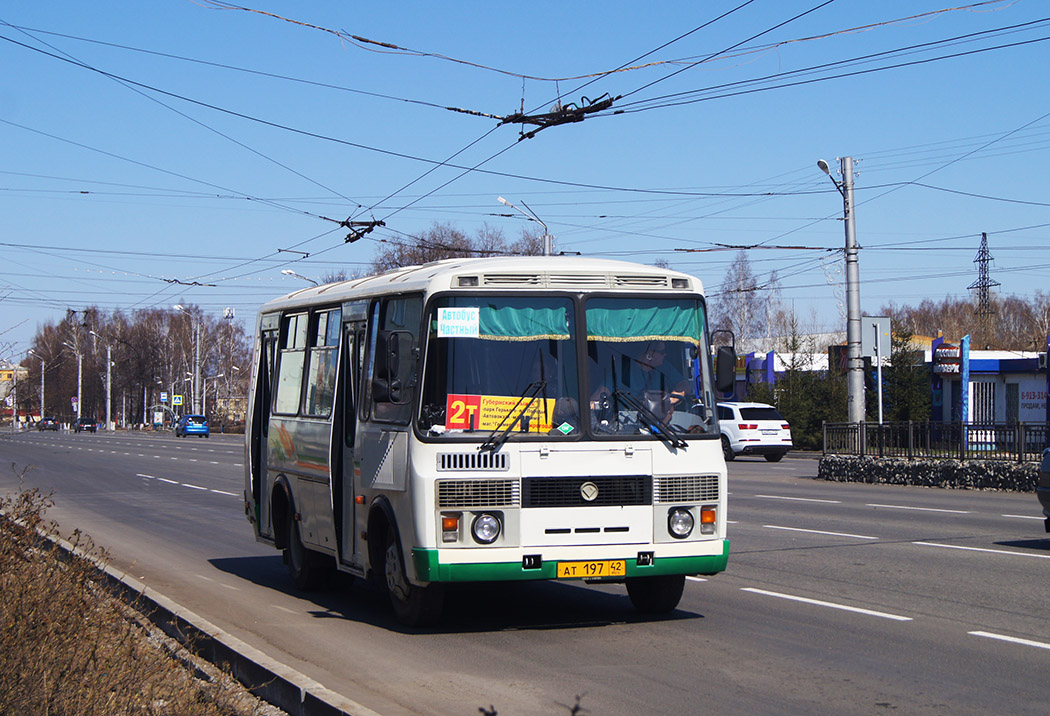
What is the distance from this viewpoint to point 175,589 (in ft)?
38.2

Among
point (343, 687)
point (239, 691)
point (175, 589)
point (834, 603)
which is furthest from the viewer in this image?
point (175, 589)

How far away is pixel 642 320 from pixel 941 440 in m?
19.1

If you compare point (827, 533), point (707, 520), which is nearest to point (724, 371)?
point (707, 520)

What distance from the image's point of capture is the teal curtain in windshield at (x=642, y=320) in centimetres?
915

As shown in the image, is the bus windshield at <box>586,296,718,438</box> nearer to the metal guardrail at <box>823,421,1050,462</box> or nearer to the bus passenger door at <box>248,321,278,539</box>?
the bus passenger door at <box>248,321,278,539</box>

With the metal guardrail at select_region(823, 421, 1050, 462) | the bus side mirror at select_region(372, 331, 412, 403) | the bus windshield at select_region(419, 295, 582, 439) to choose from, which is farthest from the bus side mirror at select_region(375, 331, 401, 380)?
the metal guardrail at select_region(823, 421, 1050, 462)

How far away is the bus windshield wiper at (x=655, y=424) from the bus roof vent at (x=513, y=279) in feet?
3.35

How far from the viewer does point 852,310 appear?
97.8ft

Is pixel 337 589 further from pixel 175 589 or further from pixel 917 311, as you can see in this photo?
pixel 917 311

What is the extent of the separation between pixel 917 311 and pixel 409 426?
132433mm

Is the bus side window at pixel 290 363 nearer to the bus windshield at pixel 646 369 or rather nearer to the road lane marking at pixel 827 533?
the bus windshield at pixel 646 369

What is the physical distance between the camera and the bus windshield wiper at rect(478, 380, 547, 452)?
8656mm

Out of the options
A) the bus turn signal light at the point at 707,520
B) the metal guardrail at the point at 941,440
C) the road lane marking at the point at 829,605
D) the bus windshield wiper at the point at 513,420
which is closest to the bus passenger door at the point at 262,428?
the bus windshield wiper at the point at 513,420

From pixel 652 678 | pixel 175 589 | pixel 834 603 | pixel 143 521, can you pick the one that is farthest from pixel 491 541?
pixel 143 521
